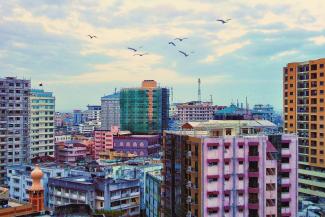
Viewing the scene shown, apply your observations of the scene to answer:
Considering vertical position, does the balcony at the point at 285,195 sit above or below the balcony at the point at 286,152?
below

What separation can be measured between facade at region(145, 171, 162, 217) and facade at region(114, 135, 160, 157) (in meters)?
47.8

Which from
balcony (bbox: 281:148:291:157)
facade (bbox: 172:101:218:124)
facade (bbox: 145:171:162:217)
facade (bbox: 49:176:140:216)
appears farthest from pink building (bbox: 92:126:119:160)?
balcony (bbox: 281:148:291:157)

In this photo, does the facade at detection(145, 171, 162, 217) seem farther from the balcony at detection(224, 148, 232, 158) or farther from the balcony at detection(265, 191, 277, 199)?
the balcony at detection(265, 191, 277, 199)

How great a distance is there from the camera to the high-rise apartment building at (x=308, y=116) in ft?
221

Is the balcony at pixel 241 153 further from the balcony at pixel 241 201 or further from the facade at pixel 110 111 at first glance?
A: the facade at pixel 110 111

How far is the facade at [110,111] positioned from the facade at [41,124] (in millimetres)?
64984

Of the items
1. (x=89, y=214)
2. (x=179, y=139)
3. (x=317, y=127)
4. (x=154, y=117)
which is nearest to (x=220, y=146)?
(x=179, y=139)

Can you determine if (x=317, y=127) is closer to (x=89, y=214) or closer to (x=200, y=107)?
(x=89, y=214)

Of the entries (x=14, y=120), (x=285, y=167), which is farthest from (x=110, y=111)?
(x=285, y=167)

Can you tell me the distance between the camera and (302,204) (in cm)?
5725

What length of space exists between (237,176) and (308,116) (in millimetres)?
30977

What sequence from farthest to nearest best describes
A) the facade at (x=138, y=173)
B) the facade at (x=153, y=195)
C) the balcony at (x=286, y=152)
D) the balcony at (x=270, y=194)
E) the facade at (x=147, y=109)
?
the facade at (x=147, y=109), the facade at (x=138, y=173), the facade at (x=153, y=195), the balcony at (x=286, y=152), the balcony at (x=270, y=194)

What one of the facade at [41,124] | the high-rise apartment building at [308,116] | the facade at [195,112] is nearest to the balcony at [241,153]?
the high-rise apartment building at [308,116]

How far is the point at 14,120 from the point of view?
92.8 meters
